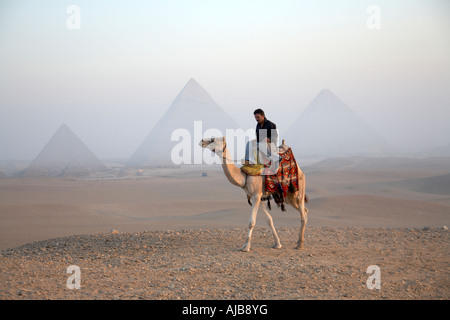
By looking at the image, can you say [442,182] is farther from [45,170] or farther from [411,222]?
[45,170]

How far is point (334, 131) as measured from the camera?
14750 cm

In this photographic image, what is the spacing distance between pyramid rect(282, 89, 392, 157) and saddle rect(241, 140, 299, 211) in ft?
396

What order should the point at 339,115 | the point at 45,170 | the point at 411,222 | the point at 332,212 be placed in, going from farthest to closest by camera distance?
1. the point at 339,115
2. the point at 45,170
3. the point at 332,212
4. the point at 411,222

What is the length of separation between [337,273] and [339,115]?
138m

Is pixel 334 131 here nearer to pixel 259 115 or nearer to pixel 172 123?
pixel 172 123

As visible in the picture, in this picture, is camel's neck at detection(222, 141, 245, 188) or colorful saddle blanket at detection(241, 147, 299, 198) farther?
colorful saddle blanket at detection(241, 147, 299, 198)

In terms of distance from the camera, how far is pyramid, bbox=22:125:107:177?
75312 mm

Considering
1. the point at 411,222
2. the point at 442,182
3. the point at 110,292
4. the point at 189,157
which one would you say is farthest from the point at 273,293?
→ the point at 189,157

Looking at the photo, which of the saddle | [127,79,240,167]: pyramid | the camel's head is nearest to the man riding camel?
the saddle

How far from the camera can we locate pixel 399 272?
5789 millimetres

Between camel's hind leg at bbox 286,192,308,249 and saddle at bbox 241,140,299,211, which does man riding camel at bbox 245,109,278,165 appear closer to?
saddle at bbox 241,140,299,211

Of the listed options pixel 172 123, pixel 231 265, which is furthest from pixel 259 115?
pixel 172 123

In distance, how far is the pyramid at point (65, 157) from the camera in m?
75.3

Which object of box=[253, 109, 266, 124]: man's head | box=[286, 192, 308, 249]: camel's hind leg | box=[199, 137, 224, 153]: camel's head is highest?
box=[253, 109, 266, 124]: man's head
